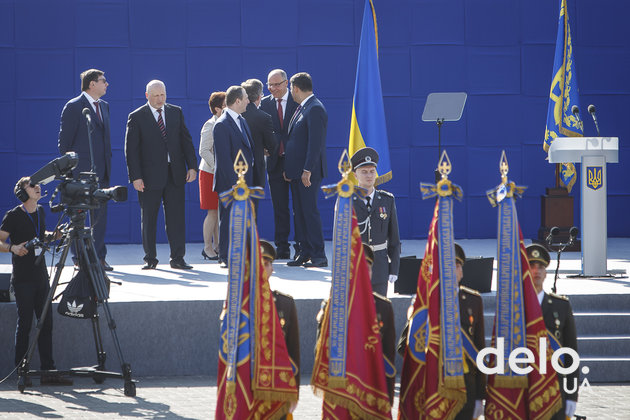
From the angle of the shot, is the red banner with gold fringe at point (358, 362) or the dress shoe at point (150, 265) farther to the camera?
the dress shoe at point (150, 265)

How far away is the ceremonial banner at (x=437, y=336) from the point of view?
16.5 ft

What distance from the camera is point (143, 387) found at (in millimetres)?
7367

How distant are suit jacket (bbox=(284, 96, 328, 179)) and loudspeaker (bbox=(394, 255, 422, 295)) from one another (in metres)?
1.90

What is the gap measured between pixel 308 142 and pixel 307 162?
0.20 m

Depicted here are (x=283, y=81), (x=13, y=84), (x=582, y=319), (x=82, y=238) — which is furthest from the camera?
(x=13, y=84)

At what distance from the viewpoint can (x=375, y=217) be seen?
6750 mm

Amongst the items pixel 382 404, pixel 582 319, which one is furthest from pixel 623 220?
pixel 382 404

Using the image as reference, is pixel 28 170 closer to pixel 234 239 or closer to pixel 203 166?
pixel 203 166

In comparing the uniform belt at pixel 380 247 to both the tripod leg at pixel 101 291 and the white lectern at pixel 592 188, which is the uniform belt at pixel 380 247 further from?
the white lectern at pixel 592 188

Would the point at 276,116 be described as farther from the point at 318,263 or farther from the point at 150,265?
the point at 150,265

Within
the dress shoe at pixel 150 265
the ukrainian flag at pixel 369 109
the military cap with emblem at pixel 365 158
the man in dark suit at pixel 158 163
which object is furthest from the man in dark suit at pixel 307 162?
the military cap with emblem at pixel 365 158

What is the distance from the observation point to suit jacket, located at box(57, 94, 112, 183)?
918cm

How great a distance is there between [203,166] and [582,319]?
4331 millimetres

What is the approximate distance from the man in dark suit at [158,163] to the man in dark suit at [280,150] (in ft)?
2.97
